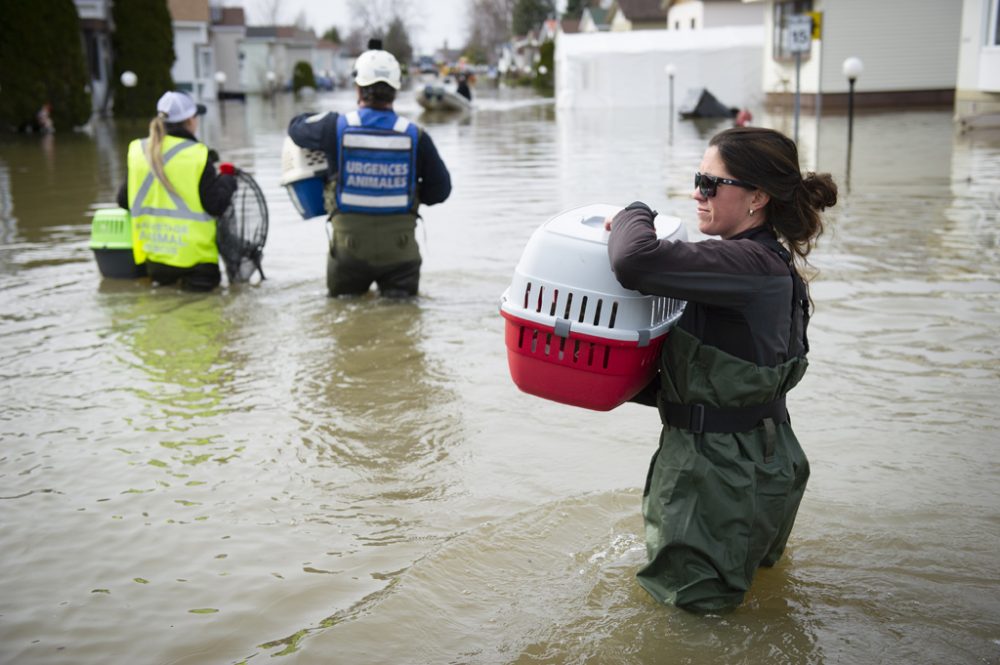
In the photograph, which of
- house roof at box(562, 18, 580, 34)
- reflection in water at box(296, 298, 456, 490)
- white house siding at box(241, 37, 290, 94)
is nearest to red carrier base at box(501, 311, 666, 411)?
reflection in water at box(296, 298, 456, 490)

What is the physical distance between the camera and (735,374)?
124 inches

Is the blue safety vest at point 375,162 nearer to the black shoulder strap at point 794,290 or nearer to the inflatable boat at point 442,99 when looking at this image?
the black shoulder strap at point 794,290

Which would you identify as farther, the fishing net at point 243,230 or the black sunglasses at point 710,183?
the fishing net at point 243,230

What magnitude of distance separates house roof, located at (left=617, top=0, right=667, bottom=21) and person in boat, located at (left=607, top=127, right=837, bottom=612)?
2110 inches

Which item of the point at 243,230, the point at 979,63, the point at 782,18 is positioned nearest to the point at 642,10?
the point at 782,18

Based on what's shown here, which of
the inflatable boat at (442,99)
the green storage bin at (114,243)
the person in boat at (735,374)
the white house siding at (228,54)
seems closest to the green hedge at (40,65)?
the inflatable boat at (442,99)

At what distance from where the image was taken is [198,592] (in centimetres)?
384

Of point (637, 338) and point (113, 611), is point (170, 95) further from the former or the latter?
point (637, 338)

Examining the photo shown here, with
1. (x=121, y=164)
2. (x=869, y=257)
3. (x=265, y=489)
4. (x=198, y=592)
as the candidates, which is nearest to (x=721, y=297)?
(x=198, y=592)

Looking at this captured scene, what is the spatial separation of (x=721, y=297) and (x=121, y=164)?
65.1 feet

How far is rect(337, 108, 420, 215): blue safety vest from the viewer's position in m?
7.39

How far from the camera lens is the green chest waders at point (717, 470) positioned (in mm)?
3170

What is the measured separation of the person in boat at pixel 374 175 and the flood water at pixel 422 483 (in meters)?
0.43

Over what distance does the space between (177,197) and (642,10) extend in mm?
50625
